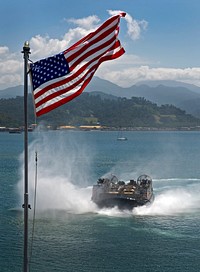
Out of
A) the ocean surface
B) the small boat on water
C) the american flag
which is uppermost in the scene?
the american flag

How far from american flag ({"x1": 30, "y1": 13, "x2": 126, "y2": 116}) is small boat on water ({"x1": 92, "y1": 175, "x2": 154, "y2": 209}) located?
36.0 meters


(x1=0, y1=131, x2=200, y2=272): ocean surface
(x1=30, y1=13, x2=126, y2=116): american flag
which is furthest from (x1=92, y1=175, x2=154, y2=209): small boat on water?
(x1=30, y1=13, x2=126, y2=116): american flag

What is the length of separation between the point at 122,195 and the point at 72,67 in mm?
36901

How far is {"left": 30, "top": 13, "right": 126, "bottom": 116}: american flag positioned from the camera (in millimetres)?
13227

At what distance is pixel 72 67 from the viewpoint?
1355cm

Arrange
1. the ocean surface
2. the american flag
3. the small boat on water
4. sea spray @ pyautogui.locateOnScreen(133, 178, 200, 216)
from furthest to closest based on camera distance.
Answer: sea spray @ pyautogui.locateOnScreen(133, 178, 200, 216) → the small boat on water → the ocean surface → the american flag

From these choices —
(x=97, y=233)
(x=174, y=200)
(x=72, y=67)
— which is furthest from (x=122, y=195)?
(x=72, y=67)

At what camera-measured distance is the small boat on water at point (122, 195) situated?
4853 centimetres

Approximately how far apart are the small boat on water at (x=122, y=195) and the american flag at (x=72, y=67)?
118ft

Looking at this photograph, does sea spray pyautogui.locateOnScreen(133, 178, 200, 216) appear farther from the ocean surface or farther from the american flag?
the american flag

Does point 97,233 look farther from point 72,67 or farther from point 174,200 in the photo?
point 72,67

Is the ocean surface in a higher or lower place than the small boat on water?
lower

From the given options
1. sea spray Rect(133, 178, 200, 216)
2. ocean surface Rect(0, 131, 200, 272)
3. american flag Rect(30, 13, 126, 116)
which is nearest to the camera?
american flag Rect(30, 13, 126, 116)

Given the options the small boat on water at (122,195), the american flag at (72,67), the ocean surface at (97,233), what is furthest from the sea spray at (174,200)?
the american flag at (72,67)
